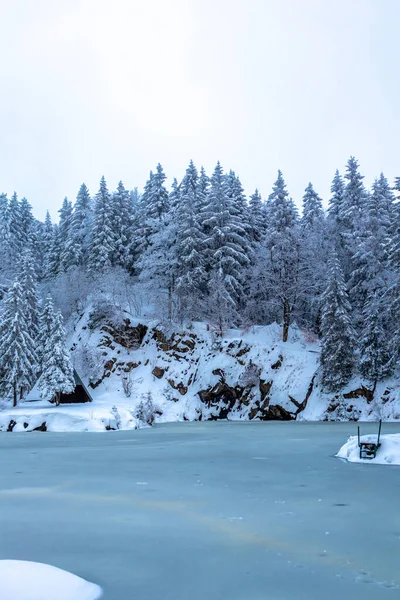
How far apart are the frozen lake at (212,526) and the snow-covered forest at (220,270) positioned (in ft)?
84.9

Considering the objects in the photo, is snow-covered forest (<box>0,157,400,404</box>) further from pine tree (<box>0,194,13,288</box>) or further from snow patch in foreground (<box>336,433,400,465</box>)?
snow patch in foreground (<box>336,433,400,465</box>)

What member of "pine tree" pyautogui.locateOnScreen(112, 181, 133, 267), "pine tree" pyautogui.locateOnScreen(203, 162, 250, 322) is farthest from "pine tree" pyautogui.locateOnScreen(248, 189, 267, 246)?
"pine tree" pyautogui.locateOnScreen(112, 181, 133, 267)

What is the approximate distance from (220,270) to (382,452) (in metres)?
38.3

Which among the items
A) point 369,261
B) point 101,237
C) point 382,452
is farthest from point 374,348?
point 101,237

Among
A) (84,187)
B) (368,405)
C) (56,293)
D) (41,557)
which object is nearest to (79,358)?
(56,293)

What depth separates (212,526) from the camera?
30.5 ft

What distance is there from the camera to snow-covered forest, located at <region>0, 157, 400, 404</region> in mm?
44250

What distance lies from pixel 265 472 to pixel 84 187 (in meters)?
74.2

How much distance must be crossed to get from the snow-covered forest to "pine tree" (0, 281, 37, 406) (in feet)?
0.38

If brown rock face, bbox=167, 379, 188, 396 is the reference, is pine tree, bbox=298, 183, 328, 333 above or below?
above

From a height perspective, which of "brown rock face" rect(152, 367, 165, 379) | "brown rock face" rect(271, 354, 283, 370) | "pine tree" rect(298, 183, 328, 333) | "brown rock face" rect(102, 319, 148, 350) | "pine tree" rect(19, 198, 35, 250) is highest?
"pine tree" rect(19, 198, 35, 250)

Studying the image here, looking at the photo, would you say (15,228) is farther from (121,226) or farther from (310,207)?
(310,207)

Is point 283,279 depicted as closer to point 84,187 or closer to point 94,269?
point 94,269

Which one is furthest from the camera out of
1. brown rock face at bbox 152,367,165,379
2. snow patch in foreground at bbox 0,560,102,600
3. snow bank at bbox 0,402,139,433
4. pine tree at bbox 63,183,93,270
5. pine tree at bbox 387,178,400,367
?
pine tree at bbox 63,183,93,270
